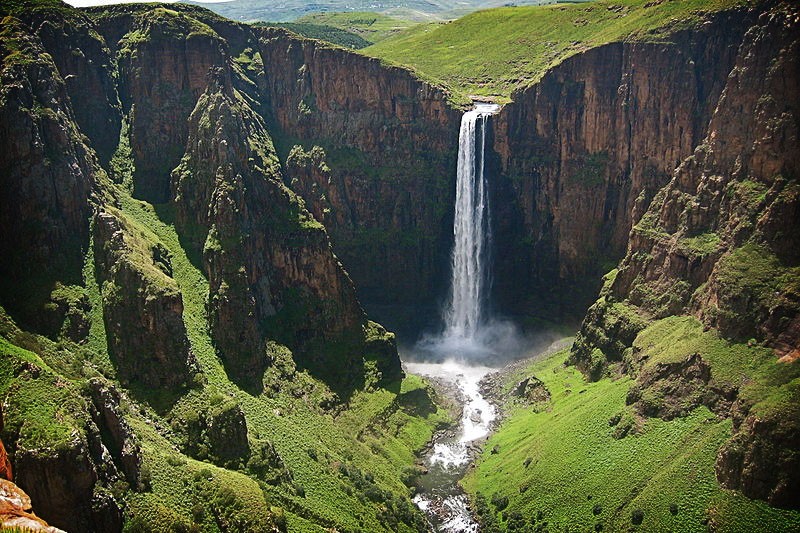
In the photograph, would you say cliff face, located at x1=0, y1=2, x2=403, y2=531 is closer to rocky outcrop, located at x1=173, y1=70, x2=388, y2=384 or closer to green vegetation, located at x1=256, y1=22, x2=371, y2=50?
rocky outcrop, located at x1=173, y1=70, x2=388, y2=384

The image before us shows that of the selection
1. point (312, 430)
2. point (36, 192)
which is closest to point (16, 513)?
point (36, 192)

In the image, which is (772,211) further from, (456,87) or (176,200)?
(456,87)

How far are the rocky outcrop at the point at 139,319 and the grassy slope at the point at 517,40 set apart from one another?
62.6 m

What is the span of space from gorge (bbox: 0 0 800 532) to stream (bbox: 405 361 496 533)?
0.80 metres

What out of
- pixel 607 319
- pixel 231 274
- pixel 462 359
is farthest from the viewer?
pixel 462 359

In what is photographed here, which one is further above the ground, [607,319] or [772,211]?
[772,211]

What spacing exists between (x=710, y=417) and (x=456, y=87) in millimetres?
76815

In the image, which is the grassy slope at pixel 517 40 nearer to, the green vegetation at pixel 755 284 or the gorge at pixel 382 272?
the gorge at pixel 382 272

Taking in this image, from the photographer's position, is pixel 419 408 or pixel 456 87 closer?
pixel 419 408

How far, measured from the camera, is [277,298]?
78688mm

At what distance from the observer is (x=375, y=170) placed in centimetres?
10750

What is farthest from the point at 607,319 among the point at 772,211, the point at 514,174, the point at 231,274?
the point at 231,274

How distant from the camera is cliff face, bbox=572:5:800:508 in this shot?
159ft

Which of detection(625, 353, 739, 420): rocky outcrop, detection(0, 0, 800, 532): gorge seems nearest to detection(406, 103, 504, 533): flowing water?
detection(0, 0, 800, 532): gorge
